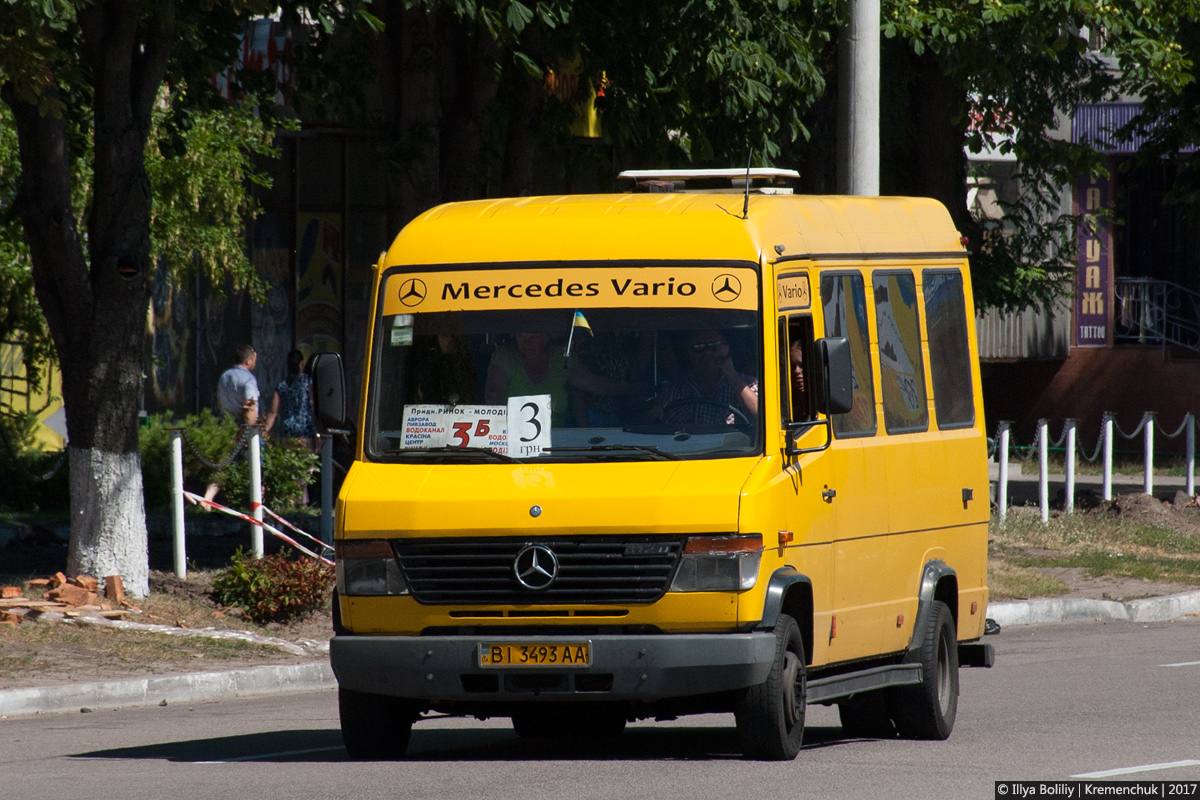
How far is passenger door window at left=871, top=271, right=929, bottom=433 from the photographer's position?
9281 millimetres

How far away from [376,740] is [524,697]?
99 centimetres

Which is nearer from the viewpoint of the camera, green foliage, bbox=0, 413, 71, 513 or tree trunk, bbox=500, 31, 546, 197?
tree trunk, bbox=500, 31, 546, 197

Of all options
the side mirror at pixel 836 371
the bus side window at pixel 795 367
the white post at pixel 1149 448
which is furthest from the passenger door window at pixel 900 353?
the white post at pixel 1149 448

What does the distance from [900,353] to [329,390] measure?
2.89 m

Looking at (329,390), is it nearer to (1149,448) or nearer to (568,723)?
(568,723)

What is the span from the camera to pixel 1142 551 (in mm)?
20094

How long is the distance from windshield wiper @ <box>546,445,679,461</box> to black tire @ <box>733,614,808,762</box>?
33.0 inches

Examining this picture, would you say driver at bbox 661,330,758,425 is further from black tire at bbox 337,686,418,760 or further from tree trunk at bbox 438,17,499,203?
tree trunk at bbox 438,17,499,203

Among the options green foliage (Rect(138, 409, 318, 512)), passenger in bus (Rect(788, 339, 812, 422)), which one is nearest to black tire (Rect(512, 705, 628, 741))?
passenger in bus (Rect(788, 339, 812, 422))

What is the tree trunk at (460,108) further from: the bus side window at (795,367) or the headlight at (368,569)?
the headlight at (368,569)

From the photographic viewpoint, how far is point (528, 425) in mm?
8242

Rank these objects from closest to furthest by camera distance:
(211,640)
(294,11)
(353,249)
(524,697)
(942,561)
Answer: (524,697), (942,561), (211,640), (294,11), (353,249)

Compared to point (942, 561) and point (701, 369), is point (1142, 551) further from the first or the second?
point (701, 369)

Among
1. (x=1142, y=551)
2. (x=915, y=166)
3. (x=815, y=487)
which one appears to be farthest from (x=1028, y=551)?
(x=815, y=487)
